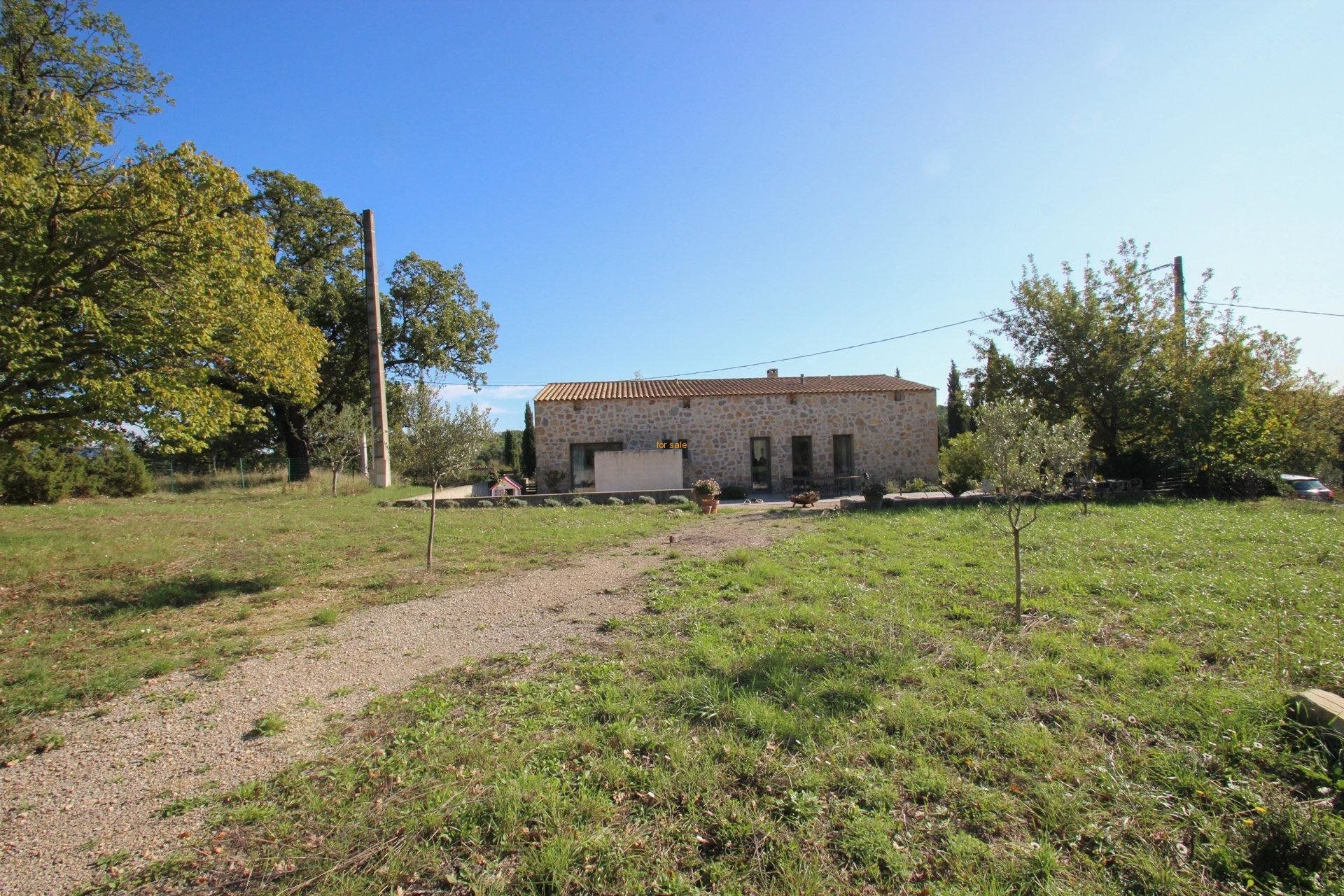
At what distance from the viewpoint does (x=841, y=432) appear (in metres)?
25.2

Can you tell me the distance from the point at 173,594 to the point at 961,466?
1861cm

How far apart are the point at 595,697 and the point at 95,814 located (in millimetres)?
2818

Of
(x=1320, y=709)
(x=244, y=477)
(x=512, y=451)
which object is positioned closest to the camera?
(x=1320, y=709)

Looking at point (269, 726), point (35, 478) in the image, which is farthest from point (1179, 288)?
point (35, 478)

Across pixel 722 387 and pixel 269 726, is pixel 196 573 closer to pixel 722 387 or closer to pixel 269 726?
pixel 269 726

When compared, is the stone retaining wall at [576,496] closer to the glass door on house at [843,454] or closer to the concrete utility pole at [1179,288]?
the glass door on house at [843,454]

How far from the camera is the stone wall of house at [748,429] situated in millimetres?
23969

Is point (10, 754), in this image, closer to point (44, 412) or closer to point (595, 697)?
point (595, 697)

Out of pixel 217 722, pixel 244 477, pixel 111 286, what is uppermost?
pixel 111 286

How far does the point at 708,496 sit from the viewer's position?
17188mm

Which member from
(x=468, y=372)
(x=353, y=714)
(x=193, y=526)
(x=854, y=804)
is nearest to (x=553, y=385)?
(x=468, y=372)

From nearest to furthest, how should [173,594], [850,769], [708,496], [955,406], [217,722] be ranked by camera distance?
[850,769] → [217,722] → [173,594] → [708,496] → [955,406]

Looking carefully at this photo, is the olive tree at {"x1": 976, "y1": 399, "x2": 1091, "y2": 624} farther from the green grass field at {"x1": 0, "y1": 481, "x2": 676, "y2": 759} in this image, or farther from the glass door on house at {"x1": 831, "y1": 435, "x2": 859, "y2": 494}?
the glass door on house at {"x1": 831, "y1": 435, "x2": 859, "y2": 494}

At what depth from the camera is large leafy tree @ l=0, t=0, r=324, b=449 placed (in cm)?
784
